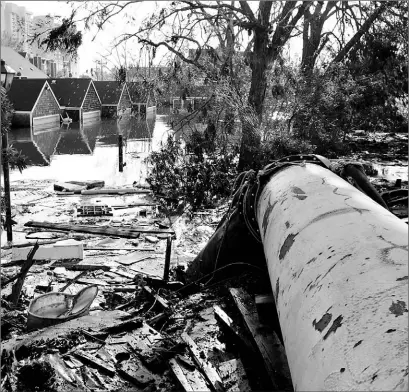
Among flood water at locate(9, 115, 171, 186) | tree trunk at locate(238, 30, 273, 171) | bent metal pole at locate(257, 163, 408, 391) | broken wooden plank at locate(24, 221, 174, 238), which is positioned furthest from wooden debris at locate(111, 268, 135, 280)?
flood water at locate(9, 115, 171, 186)

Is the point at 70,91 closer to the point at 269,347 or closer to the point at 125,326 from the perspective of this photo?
the point at 125,326

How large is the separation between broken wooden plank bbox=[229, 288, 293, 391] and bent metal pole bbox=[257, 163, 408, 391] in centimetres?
109

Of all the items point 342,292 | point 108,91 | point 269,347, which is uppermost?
point 108,91

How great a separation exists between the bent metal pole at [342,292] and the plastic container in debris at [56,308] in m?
2.74

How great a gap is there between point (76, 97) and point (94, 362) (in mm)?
44401

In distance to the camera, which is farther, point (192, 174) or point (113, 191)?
point (113, 191)

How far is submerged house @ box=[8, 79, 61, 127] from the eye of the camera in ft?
121

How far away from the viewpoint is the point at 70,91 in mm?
46438

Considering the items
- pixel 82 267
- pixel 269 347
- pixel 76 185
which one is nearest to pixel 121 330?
pixel 269 347

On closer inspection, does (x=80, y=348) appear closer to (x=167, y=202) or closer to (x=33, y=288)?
(x=33, y=288)

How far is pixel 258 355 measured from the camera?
425 cm

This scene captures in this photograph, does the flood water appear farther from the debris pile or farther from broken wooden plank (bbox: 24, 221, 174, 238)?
the debris pile

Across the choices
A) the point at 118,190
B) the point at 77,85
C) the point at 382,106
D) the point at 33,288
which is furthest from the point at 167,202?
the point at 77,85

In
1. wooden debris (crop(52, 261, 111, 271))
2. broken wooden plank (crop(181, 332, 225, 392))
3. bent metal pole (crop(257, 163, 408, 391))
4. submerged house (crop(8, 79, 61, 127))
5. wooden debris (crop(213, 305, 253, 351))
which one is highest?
submerged house (crop(8, 79, 61, 127))
